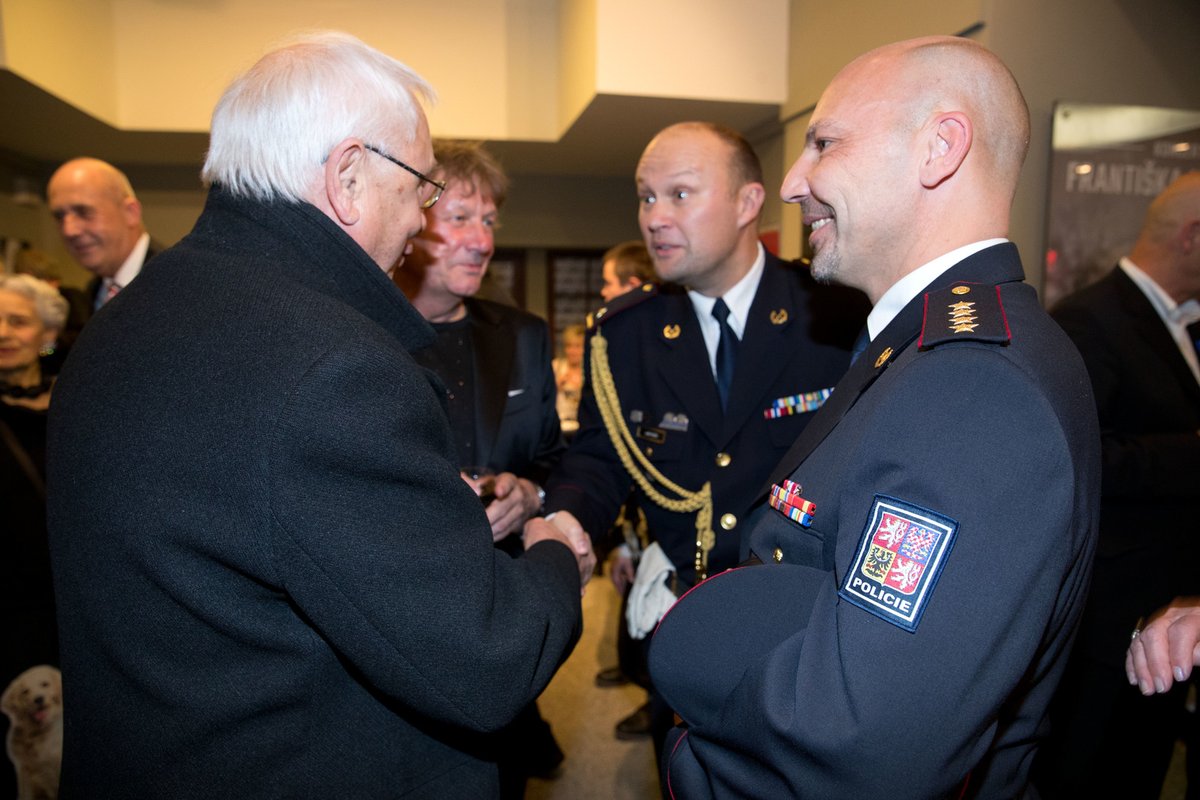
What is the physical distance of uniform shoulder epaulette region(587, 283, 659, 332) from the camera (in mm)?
2178

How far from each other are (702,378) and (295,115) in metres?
1.21

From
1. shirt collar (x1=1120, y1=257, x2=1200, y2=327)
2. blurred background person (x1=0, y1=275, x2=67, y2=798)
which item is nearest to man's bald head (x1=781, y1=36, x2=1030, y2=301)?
shirt collar (x1=1120, y1=257, x2=1200, y2=327)

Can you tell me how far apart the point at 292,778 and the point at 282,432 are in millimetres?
486

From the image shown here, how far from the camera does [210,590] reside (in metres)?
0.90

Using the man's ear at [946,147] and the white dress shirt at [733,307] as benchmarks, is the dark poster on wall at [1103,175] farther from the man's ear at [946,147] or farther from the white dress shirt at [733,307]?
the man's ear at [946,147]

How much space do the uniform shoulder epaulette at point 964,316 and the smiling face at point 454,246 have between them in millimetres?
1251

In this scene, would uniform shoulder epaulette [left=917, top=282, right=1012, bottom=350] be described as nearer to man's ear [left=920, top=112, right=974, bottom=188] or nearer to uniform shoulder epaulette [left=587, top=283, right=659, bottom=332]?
man's ear [left=920, top=112, right=974, bottom=188]

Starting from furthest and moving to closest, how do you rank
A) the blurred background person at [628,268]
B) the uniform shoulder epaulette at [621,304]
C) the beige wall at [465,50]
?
the beige wall at [465,50] → the blurred background person at [628,268] → the uniform shoulder epaulette at [621,304]

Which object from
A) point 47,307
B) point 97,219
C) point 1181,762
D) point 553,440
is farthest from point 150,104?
point 1181,762

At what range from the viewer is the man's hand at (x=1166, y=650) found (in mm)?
1142

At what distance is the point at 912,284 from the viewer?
1123 mm

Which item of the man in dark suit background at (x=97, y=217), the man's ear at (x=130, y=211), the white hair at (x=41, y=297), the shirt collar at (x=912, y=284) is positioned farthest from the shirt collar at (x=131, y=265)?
the shirt collar at (x=912, y=284)

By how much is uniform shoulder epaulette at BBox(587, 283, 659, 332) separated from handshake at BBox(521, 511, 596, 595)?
66cm

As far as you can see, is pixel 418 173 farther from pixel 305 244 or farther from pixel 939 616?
pixel 939 616
